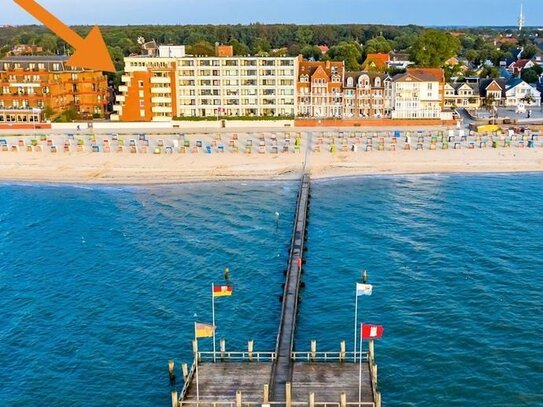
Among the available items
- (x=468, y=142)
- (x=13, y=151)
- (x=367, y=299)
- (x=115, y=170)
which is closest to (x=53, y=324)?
(x=367, y=299)

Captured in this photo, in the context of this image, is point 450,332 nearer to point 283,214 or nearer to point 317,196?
point 283,214

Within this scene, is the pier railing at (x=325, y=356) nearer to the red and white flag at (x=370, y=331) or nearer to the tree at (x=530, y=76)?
the red and white flag at (x=370, y=331)

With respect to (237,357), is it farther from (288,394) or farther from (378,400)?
(378,400)

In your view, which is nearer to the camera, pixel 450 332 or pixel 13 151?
pixel 450 332

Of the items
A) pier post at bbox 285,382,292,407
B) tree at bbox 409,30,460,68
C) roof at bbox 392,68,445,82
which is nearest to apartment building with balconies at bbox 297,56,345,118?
roof at bbox 392,68,445,82

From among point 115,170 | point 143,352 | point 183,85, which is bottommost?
point 143,352

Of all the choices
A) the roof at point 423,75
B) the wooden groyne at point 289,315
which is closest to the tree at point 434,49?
the roof at point 423,75

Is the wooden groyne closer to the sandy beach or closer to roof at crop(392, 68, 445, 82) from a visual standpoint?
the sandy beach
